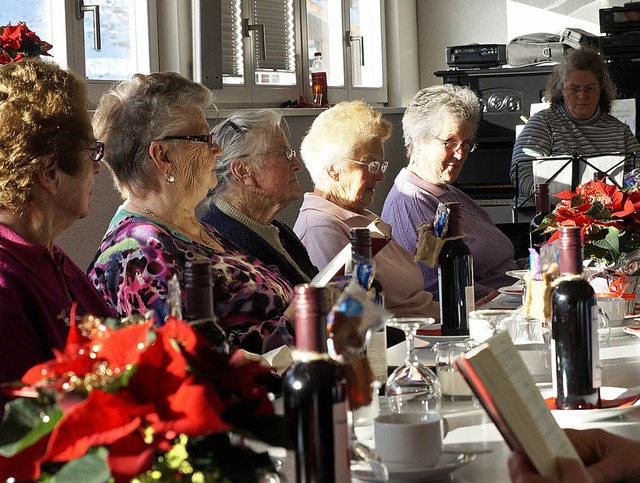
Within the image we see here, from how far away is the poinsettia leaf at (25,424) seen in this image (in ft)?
2.85

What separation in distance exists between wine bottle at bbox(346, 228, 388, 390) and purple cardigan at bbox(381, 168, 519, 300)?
6.68ft

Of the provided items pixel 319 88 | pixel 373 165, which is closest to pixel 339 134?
pixel 373 165

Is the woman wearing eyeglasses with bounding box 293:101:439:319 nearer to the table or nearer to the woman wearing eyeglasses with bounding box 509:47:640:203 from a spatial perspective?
the table

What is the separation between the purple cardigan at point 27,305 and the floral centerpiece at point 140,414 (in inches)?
36.5

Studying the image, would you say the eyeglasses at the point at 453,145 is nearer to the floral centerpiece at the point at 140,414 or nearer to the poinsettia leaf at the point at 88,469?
the floral centerpiece at the point at 140,414

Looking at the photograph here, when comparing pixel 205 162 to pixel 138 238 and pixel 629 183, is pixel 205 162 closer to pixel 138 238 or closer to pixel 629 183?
pixel 138 238

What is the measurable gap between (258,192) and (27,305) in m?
1.33

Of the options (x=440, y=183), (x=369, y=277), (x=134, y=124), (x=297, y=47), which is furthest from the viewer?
(x=297, y=47)

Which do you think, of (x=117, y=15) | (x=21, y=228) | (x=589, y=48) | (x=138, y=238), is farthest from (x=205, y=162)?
(x=589, y=48)

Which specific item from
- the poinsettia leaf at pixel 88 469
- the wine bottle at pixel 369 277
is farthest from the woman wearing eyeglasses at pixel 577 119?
the poinsettia leaf at pixel 88 469

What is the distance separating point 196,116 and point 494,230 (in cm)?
186

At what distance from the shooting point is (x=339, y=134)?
3699 mm

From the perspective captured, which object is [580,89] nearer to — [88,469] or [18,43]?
[18,43]

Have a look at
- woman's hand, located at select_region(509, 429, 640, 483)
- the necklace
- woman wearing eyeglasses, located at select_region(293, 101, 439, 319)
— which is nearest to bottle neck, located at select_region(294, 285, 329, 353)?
woman's hand, located at select_region(509, 429, 640, 483)
